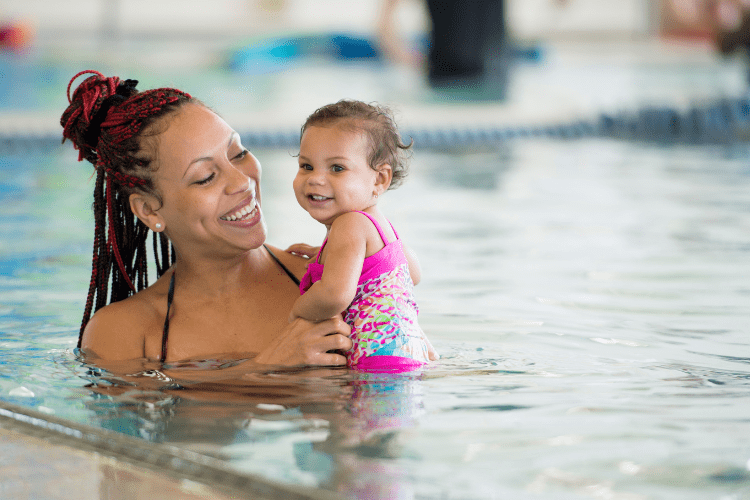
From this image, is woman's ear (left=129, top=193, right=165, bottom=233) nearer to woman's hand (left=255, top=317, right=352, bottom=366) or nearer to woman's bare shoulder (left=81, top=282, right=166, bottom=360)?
woman's bare shoulder (left=81, top=282, right=166, bottom=360)

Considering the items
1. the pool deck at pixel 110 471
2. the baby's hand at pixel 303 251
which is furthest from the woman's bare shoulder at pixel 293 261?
the pool deck at pixel 110 471

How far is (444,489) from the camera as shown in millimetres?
2021

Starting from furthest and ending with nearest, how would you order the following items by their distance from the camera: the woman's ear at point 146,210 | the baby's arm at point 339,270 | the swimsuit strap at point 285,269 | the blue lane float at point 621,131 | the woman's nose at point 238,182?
the blue lane float at point 621,131
the swimsuit strap at point 285,269
the woman's ear at point 146,210
the woman's nose at point 238,182
the baby's arm at point 339,270

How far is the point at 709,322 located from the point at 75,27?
24.6 m

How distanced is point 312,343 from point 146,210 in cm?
71

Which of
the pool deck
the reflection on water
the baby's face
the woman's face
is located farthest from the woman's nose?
the pool deck

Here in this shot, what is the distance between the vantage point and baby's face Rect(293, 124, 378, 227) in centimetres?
270

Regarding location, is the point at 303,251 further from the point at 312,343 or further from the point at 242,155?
the point at 312,343

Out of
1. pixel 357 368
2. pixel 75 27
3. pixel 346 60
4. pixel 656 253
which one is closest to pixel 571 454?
pixel 357 368

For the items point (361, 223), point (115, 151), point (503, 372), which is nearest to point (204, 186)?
point (115, 151)

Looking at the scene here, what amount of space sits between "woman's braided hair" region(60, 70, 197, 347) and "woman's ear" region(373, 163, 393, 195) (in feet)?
2.19

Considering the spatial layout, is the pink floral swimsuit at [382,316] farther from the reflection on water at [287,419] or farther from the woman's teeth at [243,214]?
the woman's teeth at [243,214]

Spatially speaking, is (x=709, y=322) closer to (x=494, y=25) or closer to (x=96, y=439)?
(x=96, y=439)

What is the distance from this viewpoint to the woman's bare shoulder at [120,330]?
2936mm
